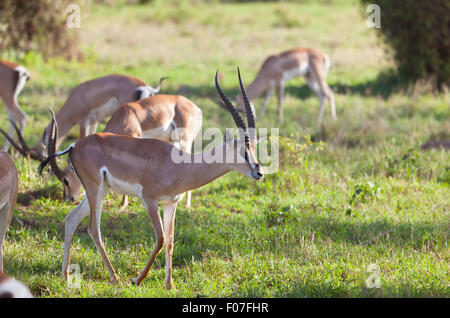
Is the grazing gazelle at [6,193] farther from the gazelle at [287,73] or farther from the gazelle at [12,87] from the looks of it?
the gazelle at [287,73]

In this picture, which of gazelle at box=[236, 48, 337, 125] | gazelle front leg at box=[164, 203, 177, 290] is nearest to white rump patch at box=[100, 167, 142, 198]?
gazelle front leg at box=[164, 203, 177, 290]

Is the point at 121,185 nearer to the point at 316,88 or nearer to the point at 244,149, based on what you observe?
the point at 244,149

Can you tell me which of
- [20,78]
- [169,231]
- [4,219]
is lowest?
[169,231]

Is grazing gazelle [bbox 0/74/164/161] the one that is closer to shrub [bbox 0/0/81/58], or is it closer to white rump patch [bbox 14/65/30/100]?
white rump patch [bbox 14/65/30/100]

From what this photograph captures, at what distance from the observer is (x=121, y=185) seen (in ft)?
14.0

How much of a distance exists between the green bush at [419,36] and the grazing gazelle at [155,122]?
19.6 feet

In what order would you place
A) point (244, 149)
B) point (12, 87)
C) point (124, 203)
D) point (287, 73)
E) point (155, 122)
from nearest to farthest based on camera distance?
point (244, 149) < point (124, 203) < point (155, 122) < point (12, 87) < point (287, 73)

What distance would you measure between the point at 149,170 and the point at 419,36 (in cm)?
807

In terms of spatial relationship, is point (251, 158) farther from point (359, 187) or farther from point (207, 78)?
point (207, 78)

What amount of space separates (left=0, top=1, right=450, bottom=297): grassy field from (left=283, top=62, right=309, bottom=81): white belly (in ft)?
1.59

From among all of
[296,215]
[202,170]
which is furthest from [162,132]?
[202,170]

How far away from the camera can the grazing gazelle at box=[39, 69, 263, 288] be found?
4105 mm

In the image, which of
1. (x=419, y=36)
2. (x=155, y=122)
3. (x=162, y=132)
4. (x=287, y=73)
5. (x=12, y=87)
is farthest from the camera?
(x=419, y=36)
